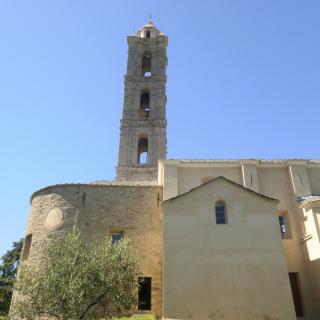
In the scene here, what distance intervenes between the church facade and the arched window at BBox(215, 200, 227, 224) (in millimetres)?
47

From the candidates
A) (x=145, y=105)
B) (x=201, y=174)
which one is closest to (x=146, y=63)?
(x=145, y=105)

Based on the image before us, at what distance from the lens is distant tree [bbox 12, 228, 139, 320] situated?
459 inches

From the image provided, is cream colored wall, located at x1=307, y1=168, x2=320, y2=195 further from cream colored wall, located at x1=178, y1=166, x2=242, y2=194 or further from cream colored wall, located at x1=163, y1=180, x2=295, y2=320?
cream colored wall, located at x1=163, y1=180, x2=295, y2=320

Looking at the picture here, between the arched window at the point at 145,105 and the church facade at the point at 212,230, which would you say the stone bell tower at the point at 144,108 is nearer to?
the arched window at the point at 145,105

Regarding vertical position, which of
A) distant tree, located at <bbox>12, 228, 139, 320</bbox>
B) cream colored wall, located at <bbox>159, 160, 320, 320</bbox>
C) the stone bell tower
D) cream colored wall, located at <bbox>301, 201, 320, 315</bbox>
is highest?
the stone bell tower

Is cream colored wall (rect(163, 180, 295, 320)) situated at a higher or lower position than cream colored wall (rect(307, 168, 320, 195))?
lower

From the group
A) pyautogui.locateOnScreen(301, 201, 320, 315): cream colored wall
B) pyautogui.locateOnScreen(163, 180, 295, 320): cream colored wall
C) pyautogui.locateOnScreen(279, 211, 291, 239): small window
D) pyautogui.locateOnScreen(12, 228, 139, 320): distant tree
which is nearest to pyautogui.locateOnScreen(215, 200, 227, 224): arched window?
pyautogui.locateOnScreen(163, 180, 295, 320): cream colored wall

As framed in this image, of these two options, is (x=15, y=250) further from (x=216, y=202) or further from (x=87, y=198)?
(x=216, y=202)

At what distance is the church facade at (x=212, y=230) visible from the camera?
45.3 ft

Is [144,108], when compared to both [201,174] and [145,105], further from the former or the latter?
[201,174]

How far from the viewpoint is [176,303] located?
44.7 feet

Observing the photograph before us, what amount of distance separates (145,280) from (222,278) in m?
4.93

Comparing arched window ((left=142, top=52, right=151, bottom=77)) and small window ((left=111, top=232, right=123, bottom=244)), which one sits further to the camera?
arched window ((left=142, top=52, right=151, bottom=77))

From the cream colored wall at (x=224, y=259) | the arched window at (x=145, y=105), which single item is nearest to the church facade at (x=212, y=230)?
the cream colored wall at (x=224, y=259)
